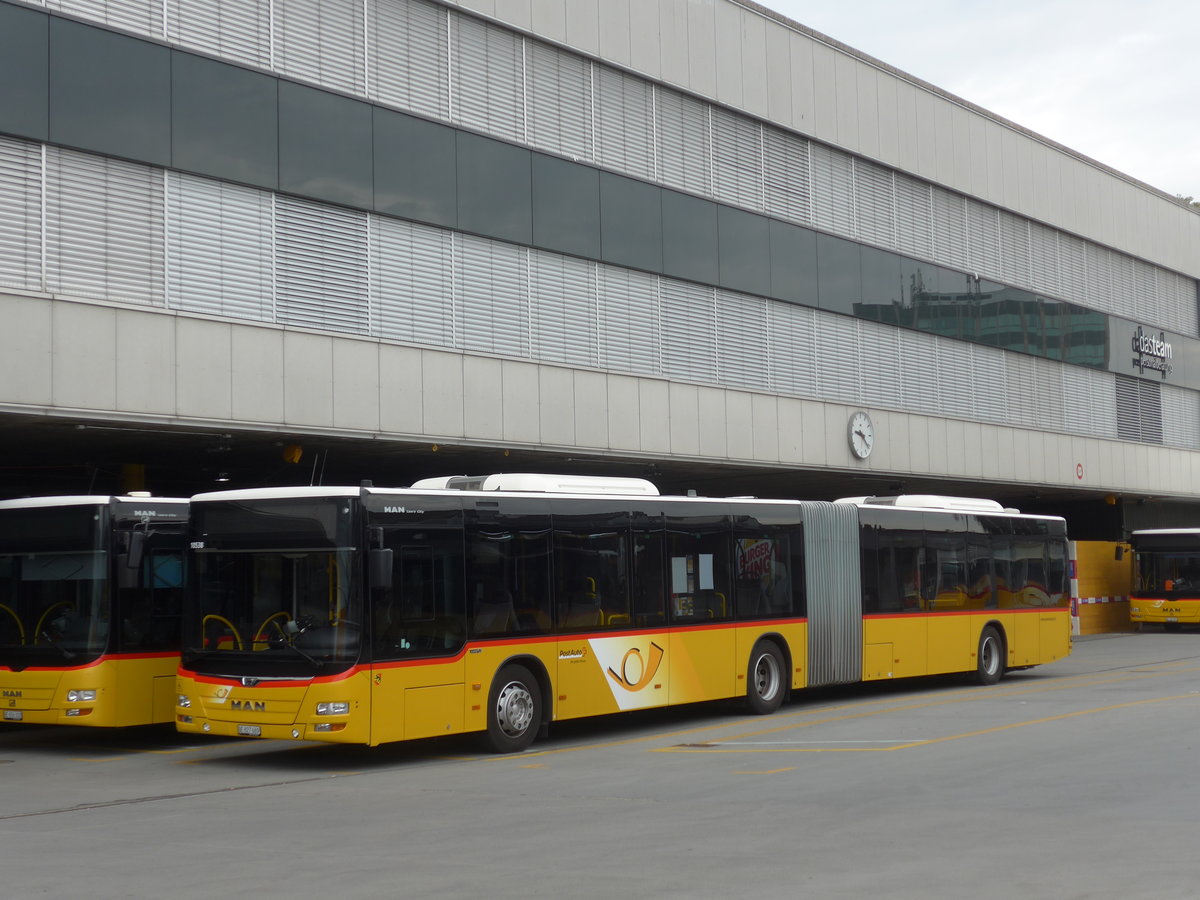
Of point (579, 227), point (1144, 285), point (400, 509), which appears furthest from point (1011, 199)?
point (400, 509)

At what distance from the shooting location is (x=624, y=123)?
25.3 meters

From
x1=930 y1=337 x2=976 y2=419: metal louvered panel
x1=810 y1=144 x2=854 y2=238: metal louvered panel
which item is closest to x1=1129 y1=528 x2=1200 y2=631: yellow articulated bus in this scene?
x1=930 y1=337 x2=976 y2=419: metal louvered panel

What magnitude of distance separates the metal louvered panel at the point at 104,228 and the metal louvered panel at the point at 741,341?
11.9 m

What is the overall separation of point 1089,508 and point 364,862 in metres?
38.9

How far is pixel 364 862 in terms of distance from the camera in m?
8.66

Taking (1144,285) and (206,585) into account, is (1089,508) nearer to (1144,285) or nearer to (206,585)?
(1144,285)

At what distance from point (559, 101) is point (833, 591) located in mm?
9764

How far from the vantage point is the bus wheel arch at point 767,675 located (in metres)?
18.4

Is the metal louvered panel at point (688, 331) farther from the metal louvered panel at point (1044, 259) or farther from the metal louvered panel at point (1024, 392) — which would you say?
the metal louvered panel at point (1044, 259)

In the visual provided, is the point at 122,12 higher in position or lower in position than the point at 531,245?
higher

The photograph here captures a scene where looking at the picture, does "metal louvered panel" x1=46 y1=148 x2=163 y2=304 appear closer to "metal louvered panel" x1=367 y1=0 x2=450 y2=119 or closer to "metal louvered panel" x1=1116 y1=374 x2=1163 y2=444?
"metal louvered panel" x1=367 y1=0 x2=450 y2=119

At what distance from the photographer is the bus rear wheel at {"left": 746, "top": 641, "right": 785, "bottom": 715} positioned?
1841 cm

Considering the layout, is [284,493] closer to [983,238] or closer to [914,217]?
[914,217]

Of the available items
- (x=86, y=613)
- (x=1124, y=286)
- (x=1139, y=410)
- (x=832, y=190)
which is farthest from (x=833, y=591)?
(x=1124, y=286)
